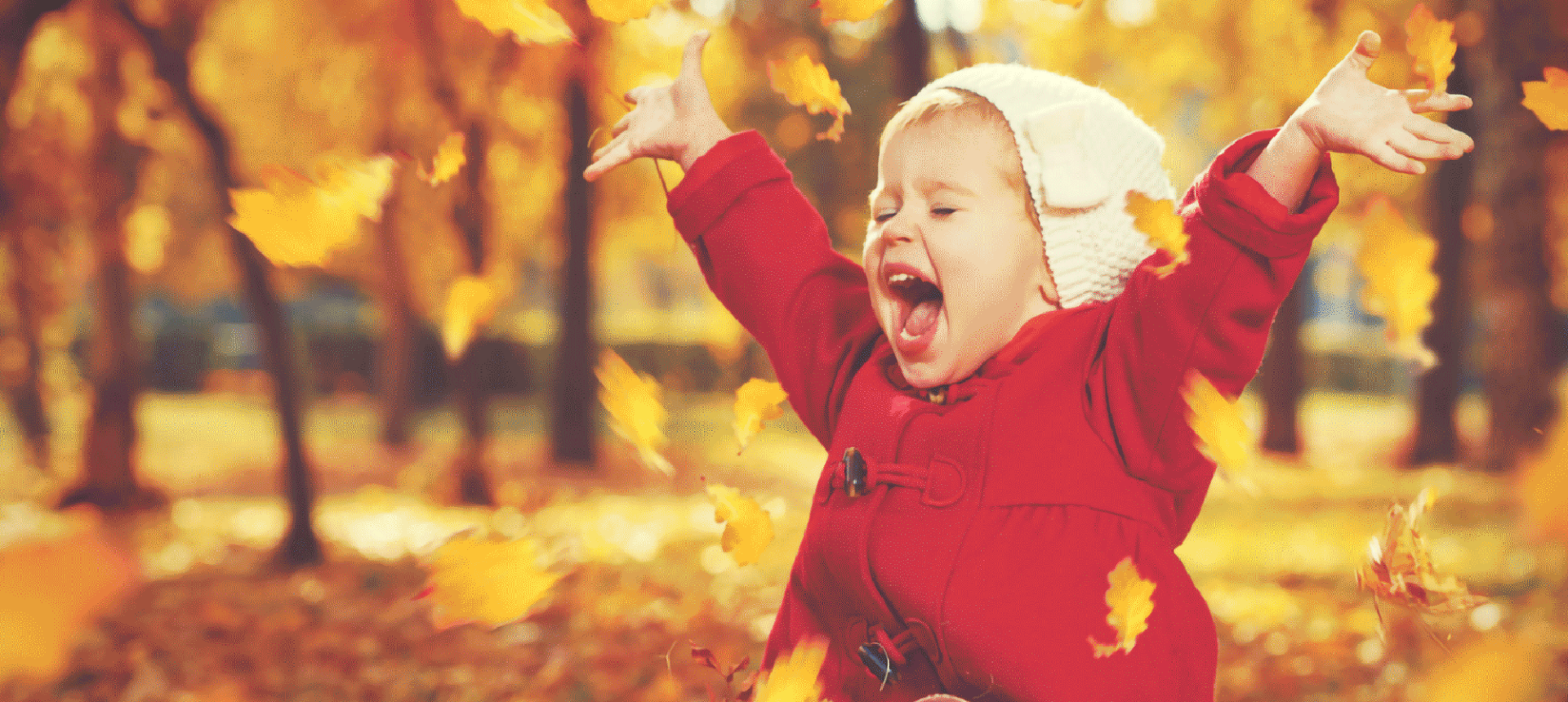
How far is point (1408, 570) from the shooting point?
6.33ft

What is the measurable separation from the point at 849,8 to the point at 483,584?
1410mm

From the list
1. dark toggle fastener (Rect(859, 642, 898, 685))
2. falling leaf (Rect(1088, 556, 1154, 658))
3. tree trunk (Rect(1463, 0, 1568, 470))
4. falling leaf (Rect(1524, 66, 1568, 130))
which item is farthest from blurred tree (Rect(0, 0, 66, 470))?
tree trunk (Rect(1463, 0, 1568, 470))

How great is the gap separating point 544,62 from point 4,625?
864cm

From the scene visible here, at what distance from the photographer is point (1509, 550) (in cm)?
682

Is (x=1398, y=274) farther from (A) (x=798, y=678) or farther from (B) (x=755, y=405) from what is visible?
(A) (x=798, y=678)

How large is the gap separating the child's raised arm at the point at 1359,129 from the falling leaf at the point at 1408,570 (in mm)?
641

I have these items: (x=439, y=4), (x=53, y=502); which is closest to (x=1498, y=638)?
(x=439, y=4)

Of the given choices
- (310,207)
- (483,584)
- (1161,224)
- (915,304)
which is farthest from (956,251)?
(310,207)

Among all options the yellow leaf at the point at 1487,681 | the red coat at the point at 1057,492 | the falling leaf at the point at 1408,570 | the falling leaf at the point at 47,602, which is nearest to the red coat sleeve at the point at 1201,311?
the red coat at the point at 1057,492

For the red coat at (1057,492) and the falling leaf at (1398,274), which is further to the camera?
the falling leaf at (1398,274)

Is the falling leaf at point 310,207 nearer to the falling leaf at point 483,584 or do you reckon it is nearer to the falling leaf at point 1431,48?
the falling leaf at point 483,584

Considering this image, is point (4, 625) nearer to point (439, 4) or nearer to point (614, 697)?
point (614, 697)

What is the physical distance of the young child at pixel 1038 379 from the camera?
1.63 m

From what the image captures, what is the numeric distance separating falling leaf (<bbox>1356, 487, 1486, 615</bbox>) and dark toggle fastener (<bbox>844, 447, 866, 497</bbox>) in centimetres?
87
